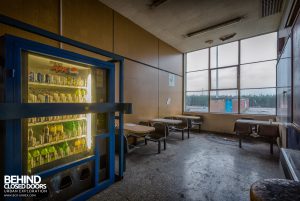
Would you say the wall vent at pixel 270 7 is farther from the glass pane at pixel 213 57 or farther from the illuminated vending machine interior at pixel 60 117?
the illuminated vending machine interior at pixel 60 117

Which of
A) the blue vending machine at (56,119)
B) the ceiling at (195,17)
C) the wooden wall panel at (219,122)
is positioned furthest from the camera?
the wooden wall panel at (219,122)

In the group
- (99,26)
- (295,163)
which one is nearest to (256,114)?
(295,163)

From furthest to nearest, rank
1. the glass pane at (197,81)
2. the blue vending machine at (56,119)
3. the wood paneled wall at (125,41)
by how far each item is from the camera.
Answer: the glass pane at (197,81) → the wood paneled wall at (125,41) → the blue vending machine at (56,119)

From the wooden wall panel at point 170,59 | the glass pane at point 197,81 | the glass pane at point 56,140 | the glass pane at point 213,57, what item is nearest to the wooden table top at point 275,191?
the glass pane at point 56,140

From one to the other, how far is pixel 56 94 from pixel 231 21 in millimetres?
4831

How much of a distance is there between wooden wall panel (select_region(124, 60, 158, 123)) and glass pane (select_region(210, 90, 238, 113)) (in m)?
2.64

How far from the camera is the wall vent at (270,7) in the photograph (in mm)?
3411

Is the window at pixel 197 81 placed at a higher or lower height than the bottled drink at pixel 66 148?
higher

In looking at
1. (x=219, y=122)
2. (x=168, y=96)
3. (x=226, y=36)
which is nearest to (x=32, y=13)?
(x=168, y=96)

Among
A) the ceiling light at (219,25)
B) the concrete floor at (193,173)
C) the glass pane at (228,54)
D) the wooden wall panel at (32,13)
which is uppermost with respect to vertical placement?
the ceiling light at (219,25)

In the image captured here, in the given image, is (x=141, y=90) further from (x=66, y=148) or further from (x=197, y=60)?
(x=197, y=60)

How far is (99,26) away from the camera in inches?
135

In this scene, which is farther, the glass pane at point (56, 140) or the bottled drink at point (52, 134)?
the bottled drink at point (52, 134)

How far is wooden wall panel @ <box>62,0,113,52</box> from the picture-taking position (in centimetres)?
286
